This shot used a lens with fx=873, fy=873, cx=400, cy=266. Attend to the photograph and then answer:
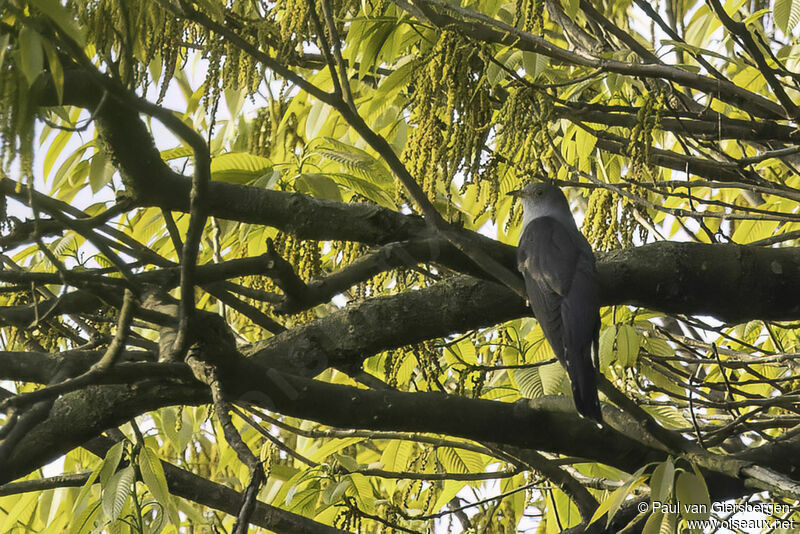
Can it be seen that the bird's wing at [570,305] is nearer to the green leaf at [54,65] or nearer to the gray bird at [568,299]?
the gray bird at [568,299]

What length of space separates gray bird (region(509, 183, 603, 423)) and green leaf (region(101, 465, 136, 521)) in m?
1.33

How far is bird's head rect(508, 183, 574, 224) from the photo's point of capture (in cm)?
421

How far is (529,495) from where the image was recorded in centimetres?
376

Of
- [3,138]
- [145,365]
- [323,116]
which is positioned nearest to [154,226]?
[323,116]

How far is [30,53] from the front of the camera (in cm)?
119

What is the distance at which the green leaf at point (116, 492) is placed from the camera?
2.26 metres

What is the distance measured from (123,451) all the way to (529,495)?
6.31 ft

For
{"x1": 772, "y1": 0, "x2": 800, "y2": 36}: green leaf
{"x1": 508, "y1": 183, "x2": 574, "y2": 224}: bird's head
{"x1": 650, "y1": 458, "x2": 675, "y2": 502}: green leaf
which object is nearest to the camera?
{"x1": 650, "y1": 458, "x2": 675, "y2": 502}: green leaf

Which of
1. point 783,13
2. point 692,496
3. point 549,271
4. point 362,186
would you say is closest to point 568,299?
point 549,271

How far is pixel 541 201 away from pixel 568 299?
3.96ft

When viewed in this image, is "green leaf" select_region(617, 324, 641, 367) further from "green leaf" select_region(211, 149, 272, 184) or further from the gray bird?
"green leaf" select_region(211, 149, 272, 184)

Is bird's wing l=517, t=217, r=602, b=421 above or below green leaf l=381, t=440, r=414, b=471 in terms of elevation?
above

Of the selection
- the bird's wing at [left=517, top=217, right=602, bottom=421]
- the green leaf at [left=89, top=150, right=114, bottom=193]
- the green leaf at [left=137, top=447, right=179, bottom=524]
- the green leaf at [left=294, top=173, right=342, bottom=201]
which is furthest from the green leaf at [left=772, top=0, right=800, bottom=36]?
the green leaf at [left=137, top=447, right=179, bottom=524]

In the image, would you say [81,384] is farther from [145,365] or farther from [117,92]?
[117,92]
